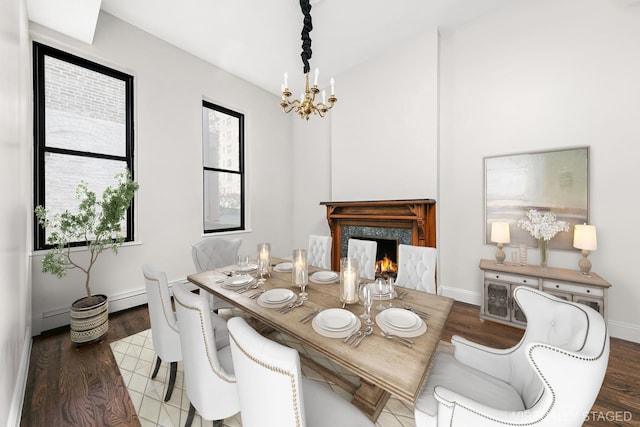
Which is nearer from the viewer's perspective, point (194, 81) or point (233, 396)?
point (233, 396)

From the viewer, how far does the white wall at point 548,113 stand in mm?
2180

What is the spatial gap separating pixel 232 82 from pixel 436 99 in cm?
311

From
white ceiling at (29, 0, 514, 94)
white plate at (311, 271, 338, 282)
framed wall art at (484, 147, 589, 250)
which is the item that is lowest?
white plate at (311, 271, 338, 282)

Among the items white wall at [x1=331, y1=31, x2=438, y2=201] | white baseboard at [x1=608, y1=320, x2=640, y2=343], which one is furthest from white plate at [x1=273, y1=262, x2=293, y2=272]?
white baseboard at [x1=608, y1=320, x2=640, y2=343]

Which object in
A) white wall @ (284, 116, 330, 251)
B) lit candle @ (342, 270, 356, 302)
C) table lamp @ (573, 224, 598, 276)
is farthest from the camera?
white wall @ (284, 116, 330, 251)

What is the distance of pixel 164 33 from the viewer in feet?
9.66

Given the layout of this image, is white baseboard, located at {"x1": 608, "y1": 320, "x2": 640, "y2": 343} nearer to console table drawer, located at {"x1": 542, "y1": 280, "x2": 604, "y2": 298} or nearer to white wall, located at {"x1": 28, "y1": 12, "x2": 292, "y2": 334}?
console table drawer, located at {"x1": 542, "y1": 280, "x2": 604, "y2": 298}

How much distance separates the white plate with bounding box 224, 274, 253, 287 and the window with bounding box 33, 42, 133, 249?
6.39 ft

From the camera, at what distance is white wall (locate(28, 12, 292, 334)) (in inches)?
95.2

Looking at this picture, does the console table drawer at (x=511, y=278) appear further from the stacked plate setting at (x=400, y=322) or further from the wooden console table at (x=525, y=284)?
the stacked plate setting at (x=400, y=322)

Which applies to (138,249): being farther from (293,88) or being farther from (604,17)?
(604,17)

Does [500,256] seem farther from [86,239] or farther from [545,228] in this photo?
[86,239]

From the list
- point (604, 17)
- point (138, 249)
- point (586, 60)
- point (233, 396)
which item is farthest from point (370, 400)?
point (604, 17)

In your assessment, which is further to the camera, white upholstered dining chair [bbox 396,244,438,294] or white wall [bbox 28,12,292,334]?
white wall [bbox 28,12,292,334]
